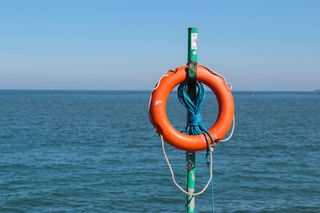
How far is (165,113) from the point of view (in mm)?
5434

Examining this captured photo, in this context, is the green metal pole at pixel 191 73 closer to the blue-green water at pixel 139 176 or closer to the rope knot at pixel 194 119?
the rope knot at pixel 194 119

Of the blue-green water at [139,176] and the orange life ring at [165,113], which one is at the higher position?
the orange life ring at [165,113]

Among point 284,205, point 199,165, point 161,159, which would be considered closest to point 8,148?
point 161,159

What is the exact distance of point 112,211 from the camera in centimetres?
1480

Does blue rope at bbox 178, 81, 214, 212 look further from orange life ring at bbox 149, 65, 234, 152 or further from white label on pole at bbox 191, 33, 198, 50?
white label on pole at bbox 191, 33, 198, 50

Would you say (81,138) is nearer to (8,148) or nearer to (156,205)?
(8,148)

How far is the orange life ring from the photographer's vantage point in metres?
5.37

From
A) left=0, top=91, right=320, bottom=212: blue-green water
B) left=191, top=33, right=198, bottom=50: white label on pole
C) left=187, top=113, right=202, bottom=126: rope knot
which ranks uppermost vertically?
left=191, top=33, right=198, bottom=50: white label on pole

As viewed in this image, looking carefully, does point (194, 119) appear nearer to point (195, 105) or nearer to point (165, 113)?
point (195, 105)

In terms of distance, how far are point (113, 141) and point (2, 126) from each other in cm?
1451

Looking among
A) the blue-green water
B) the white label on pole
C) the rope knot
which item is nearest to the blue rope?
the rope knot

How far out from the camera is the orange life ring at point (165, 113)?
5371 mm

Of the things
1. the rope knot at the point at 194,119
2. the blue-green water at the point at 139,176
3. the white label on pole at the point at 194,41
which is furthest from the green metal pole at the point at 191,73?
the blue-green water at the point at 139,176

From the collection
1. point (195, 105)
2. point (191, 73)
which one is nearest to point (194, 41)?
point (191, 73)
